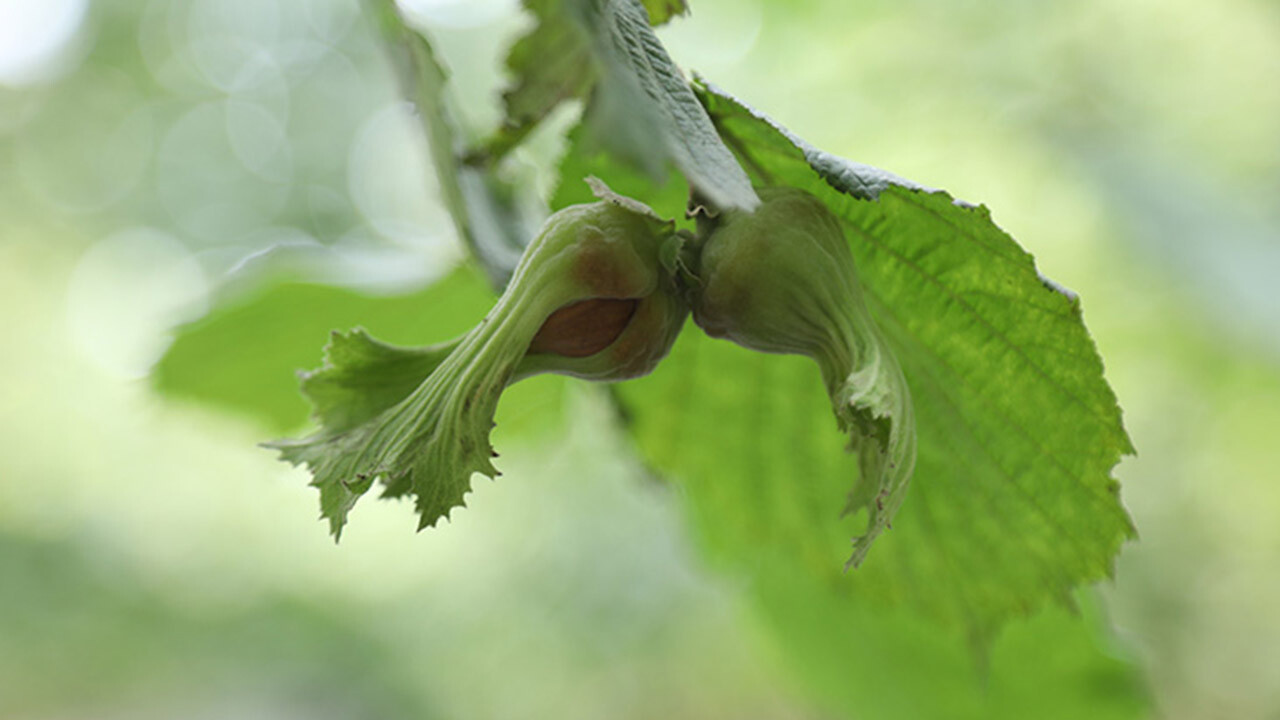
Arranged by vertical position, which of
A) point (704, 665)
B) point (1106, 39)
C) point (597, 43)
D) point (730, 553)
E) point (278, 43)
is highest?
point (278, 43)

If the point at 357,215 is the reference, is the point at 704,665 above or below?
below

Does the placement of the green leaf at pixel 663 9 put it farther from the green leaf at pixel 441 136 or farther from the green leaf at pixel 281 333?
the green leaf at pixel 281 333

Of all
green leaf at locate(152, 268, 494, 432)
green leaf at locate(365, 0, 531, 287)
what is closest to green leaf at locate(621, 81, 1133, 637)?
green leaf at locate(365, 0, 531, 287)

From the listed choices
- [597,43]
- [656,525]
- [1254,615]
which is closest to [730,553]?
[597,43]

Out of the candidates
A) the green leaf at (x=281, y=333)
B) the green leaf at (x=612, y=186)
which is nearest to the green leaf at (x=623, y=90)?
the green leaf at (x=612, y=186)

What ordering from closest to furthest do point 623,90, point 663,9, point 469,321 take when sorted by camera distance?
point 623,90, point 663,9, point 469,321

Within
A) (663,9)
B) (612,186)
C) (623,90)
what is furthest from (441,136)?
(623,90)

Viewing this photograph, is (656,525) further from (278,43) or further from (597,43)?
(278,43)

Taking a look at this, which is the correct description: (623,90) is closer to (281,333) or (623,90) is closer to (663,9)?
(663,9)

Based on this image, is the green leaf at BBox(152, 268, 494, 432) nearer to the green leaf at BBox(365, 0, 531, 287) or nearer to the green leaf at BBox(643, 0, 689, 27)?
the green leaf at BBox(365, 0, 531, 287)
